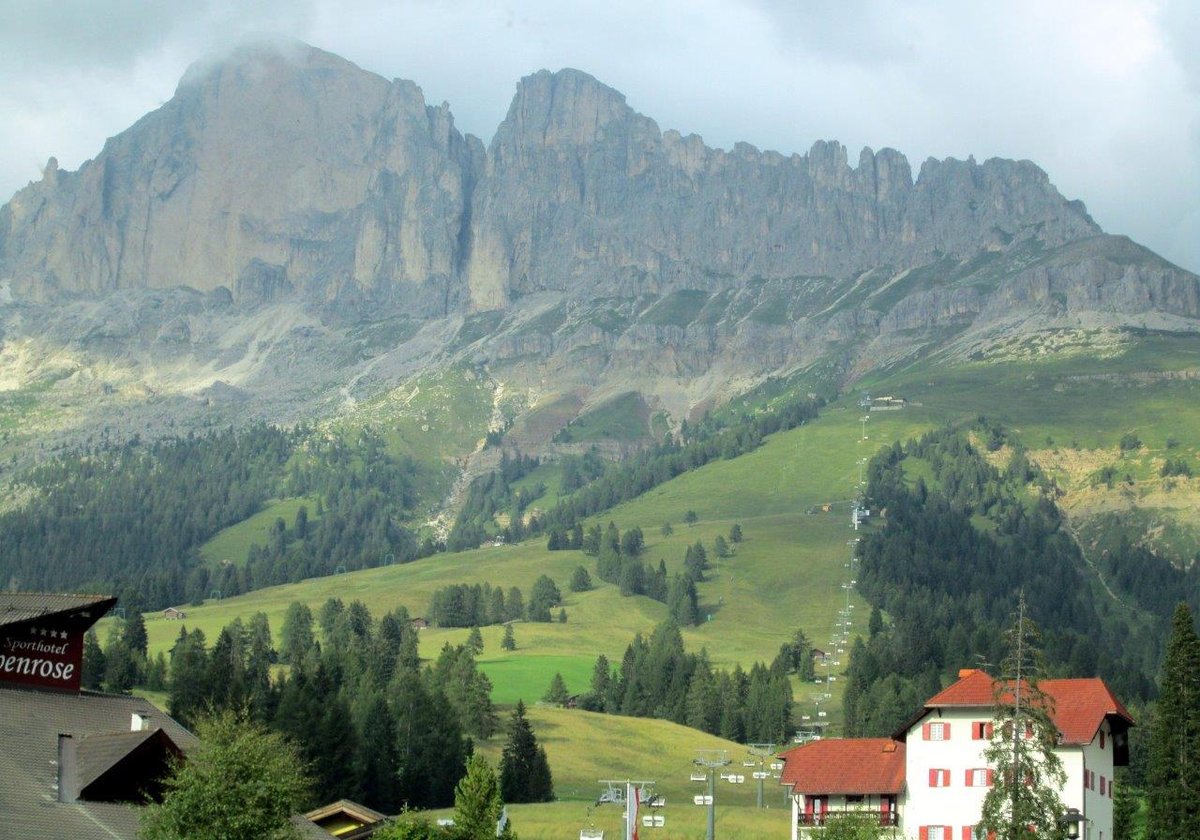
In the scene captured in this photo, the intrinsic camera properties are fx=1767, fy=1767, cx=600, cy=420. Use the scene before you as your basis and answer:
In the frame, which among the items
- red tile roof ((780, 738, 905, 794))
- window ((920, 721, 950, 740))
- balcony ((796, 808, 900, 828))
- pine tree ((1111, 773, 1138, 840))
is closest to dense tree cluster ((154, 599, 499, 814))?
red tile roof ((780, 738, 905, 794))

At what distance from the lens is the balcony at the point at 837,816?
298 feet

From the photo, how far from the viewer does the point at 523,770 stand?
143000mm

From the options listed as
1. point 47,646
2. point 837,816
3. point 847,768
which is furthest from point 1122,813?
point 47,646

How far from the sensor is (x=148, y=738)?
150 ft

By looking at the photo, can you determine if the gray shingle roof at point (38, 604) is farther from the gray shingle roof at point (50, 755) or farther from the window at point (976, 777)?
the window at point (976, 777)

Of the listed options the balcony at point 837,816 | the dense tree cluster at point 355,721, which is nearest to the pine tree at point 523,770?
the dense tree cluster at point 355,721

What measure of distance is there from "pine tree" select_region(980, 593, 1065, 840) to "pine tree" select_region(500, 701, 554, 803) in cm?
7608

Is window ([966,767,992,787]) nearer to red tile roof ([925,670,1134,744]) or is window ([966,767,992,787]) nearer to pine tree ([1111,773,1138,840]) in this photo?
red tile roof ([925,670,1134,744])

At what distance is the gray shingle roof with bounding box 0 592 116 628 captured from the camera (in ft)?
151

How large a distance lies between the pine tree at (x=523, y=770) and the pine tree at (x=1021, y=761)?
76.1 metres

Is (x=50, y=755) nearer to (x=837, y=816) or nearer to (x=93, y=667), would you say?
(x=837, y=816)

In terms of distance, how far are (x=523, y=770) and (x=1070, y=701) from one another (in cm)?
6076

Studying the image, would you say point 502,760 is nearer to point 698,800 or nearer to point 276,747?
point 698,800

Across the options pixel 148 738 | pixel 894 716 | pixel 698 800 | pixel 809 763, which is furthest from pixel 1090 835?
pixel 894 716
